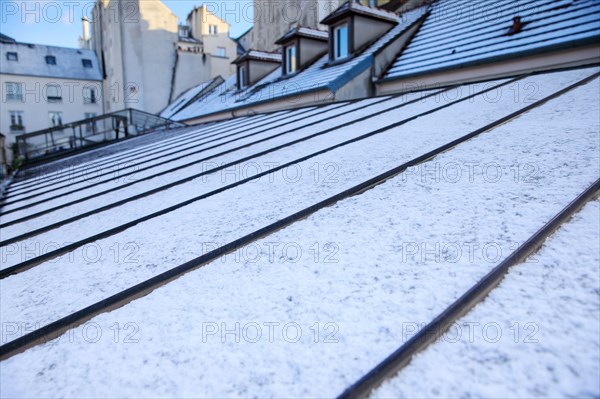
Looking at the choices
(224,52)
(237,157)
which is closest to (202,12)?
(224,52)

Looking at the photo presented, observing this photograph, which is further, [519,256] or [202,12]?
[202,12]

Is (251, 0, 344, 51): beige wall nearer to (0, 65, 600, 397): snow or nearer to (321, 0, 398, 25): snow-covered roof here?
(321, 0, 398, 25): snow-covered roof

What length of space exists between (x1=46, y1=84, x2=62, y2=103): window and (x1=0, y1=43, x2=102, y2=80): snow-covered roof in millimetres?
1017

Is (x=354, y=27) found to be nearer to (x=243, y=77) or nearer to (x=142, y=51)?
(x=243, y=77)

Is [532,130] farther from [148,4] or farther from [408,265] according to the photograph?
[148,4]

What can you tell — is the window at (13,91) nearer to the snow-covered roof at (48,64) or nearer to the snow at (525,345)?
the snow-covered roof at (48,64)

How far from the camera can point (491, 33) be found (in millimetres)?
7168

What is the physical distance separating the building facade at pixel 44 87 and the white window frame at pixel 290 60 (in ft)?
75.2

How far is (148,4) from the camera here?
23.2m

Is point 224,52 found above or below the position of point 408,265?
above

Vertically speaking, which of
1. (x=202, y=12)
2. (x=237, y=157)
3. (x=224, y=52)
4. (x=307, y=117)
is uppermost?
(x=202, y=12)

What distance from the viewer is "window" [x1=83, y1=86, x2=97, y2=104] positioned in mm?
29411

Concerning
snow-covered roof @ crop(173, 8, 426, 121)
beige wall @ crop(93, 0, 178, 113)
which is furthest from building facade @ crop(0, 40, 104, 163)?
snow-covered roof @ crop(173, 8, 426, 121)

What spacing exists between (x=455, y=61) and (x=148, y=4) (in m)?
23.0
